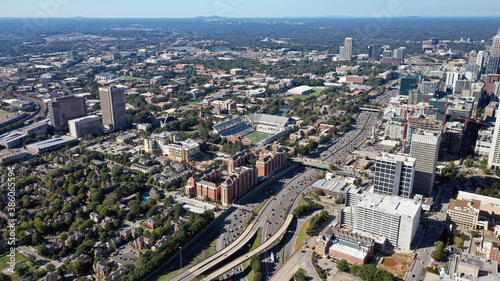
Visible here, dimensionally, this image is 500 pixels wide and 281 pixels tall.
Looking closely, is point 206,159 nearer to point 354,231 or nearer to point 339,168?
point 339,168

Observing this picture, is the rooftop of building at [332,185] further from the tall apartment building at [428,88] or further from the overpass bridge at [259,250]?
the tall apartment building at [428,88]

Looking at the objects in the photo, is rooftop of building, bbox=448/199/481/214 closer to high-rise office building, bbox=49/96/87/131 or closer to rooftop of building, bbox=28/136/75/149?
rooftop of building, bbox=28/136/75/149

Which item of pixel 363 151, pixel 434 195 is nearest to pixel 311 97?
pixel 363 151

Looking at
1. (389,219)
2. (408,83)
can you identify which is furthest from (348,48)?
(389,219)

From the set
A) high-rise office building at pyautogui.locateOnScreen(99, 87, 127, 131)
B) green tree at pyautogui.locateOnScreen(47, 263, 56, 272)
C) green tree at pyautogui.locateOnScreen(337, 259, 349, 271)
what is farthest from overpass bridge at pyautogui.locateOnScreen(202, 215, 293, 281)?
high-rise office building at pyautogui.locateOnScreen(99, 87, 127, 131)

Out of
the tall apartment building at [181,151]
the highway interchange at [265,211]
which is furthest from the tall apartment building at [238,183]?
the tall apartment building at [181,151]

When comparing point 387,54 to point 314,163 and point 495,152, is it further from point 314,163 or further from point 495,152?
point 314,163
